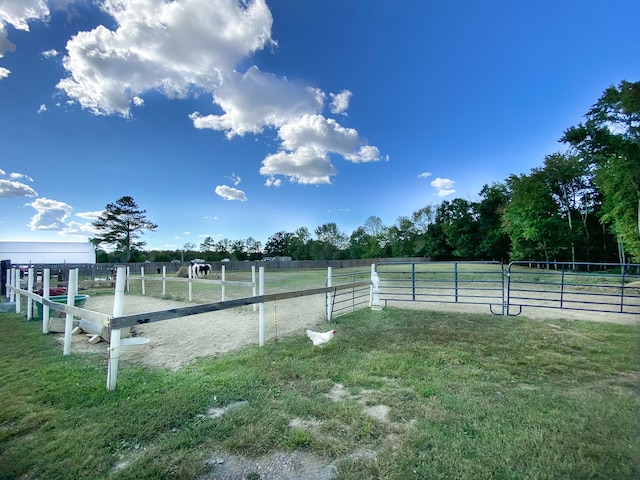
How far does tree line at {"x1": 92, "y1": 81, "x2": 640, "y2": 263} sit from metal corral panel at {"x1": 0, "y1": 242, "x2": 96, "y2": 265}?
11165 mm

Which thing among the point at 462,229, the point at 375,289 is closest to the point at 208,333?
the point at 375,289

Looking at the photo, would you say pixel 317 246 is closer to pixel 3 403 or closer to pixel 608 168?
pixel 608 168

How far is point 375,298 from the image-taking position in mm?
8391

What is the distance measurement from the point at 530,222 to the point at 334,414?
33196 millimetres

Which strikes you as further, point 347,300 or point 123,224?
point 123,224

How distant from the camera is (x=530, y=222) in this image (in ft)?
93.9

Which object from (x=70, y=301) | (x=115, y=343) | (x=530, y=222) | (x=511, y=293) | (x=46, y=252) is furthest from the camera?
(x=530, y=222)

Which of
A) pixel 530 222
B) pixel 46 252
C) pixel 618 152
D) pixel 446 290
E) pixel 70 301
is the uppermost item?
pixel 618 152

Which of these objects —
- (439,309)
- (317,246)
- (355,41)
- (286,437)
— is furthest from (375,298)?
(317,246)

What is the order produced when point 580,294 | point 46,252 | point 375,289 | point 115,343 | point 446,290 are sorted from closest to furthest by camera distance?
point 115,343 → point 580,294 → point 375,289 → point 446,290 → point 46,252

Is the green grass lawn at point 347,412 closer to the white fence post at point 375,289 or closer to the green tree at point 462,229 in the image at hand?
the white fence post at point 375,289

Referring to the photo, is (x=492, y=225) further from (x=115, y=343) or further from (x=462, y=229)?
(x=115, y=343)

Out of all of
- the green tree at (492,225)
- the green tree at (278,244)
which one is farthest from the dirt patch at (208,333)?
the green tree at (278,244)

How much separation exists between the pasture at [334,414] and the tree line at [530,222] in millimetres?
19323
